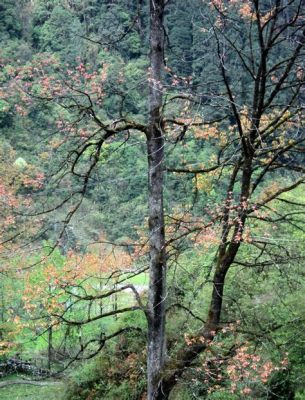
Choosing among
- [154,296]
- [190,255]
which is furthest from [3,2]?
[154,296]

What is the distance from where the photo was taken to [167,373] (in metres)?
5.67

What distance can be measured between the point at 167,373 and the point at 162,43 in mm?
3674

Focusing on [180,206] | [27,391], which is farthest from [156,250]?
[27,391]

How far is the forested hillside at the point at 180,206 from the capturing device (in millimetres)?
5375

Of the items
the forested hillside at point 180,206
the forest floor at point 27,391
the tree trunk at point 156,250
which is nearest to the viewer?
the forested hillside at point 180,206

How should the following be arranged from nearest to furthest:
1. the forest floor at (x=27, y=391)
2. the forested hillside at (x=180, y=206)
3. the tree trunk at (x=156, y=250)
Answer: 1. the forested hillside at (x=180, y=206)
2. the tree trunk at (x=156, y=250)
3. the forest floor at (x=27, y=391)

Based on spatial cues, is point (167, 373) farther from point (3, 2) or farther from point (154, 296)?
point (3, 2)

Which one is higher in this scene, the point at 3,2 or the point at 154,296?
the point at 3,2

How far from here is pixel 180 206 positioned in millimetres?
8648

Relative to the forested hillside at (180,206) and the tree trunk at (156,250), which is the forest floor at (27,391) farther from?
the tree trunk at (156,250)

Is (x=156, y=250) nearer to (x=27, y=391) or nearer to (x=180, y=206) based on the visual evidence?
(x=180, y=206)

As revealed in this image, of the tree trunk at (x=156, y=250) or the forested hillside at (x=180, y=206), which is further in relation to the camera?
the tree trunk at (x=156, y=250)

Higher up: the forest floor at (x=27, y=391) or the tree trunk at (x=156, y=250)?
the tree trunk at (x=156, y=250)

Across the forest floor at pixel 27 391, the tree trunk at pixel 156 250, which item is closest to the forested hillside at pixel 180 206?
the tree trunk at pixel 156 250
